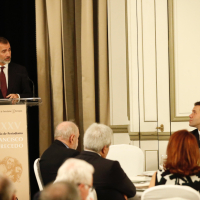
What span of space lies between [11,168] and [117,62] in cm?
221

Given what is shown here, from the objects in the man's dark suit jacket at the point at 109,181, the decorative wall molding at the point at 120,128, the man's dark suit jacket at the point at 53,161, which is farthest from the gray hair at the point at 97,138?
the decorative wall molding at the point at 120,128

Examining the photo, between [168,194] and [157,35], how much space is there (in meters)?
2.68

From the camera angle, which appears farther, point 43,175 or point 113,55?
point 113,55

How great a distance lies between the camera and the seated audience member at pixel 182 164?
2.05 metres

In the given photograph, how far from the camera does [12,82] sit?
400 cm

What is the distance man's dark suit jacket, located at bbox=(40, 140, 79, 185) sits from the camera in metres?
2.74

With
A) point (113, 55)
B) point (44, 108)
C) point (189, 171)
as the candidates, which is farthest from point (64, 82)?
point (189, 171)

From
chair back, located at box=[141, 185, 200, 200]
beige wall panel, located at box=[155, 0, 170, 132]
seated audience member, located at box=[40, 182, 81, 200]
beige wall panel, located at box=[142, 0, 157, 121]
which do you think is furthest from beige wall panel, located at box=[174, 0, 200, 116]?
seated audience member, located at box=[40, 182, 81, 200]

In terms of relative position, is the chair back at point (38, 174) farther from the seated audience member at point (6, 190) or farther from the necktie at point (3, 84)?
the seated audience member at point (6, 190)

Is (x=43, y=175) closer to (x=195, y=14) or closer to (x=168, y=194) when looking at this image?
(x=168, y=194)

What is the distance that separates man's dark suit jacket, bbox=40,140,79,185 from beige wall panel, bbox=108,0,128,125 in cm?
205

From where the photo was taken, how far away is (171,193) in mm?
1799

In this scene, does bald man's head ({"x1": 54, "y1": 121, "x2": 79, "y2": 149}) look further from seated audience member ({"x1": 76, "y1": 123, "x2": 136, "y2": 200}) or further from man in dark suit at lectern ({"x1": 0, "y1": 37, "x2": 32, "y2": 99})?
man in dark suit at lectern ({"x1": 0, "y1": 37, "x2": 32, "y2": 99})

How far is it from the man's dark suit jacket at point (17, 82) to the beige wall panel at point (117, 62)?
1.29 m
